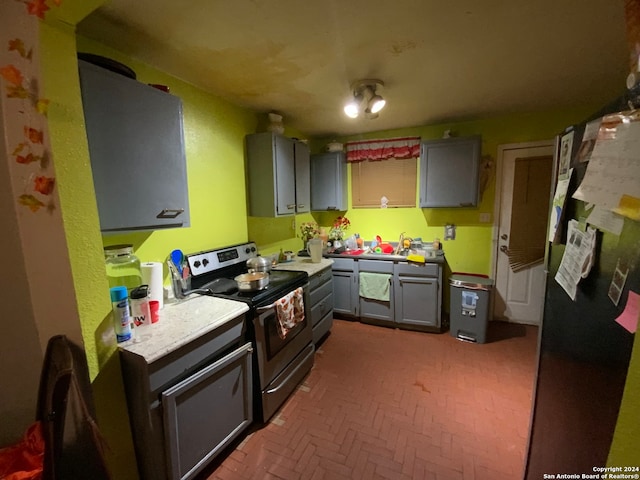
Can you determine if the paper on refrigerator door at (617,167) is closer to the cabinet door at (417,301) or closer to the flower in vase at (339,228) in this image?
the cabinet door at (417,301)

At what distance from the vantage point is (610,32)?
4.66 feet

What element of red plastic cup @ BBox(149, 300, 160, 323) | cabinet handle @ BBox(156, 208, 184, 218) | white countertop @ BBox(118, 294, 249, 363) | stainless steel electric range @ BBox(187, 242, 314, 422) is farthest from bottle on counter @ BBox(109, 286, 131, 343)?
stainless steel electric range @ BBox(187, 242, 314, 422)

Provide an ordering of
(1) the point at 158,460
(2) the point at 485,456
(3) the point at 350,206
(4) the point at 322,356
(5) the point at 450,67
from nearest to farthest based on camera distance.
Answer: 1. (1) the point at 158,460
2. (2) the point at 485,456
3. (5) the point at 450,67
4. (4) the point at 322,356
5. (3) the point at 350,206

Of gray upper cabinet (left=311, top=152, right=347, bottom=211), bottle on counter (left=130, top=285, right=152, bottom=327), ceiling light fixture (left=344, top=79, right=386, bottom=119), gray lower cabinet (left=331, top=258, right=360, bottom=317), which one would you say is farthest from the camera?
gray upper cabinet (left=311, top=152, right=347, bottom=211)

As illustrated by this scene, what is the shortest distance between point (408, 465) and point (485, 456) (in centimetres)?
46

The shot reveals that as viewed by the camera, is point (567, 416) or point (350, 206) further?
point (350, 206)

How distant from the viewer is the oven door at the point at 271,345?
1.69m

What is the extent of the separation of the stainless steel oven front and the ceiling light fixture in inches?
59.0

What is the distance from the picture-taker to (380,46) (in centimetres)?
153

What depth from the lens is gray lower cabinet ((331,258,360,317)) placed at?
318cm

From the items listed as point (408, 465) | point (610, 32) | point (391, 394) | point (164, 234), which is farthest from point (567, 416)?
point (164, 234)

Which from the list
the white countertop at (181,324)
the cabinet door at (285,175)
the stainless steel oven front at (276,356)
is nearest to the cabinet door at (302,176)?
the cabinet door at (285,175)

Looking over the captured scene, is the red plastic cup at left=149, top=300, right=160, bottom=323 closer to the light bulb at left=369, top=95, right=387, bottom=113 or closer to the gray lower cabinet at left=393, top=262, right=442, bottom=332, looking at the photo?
the light bulb at left=369, top=95, right=387, bottom=113

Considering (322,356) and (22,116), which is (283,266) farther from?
(22,116)
